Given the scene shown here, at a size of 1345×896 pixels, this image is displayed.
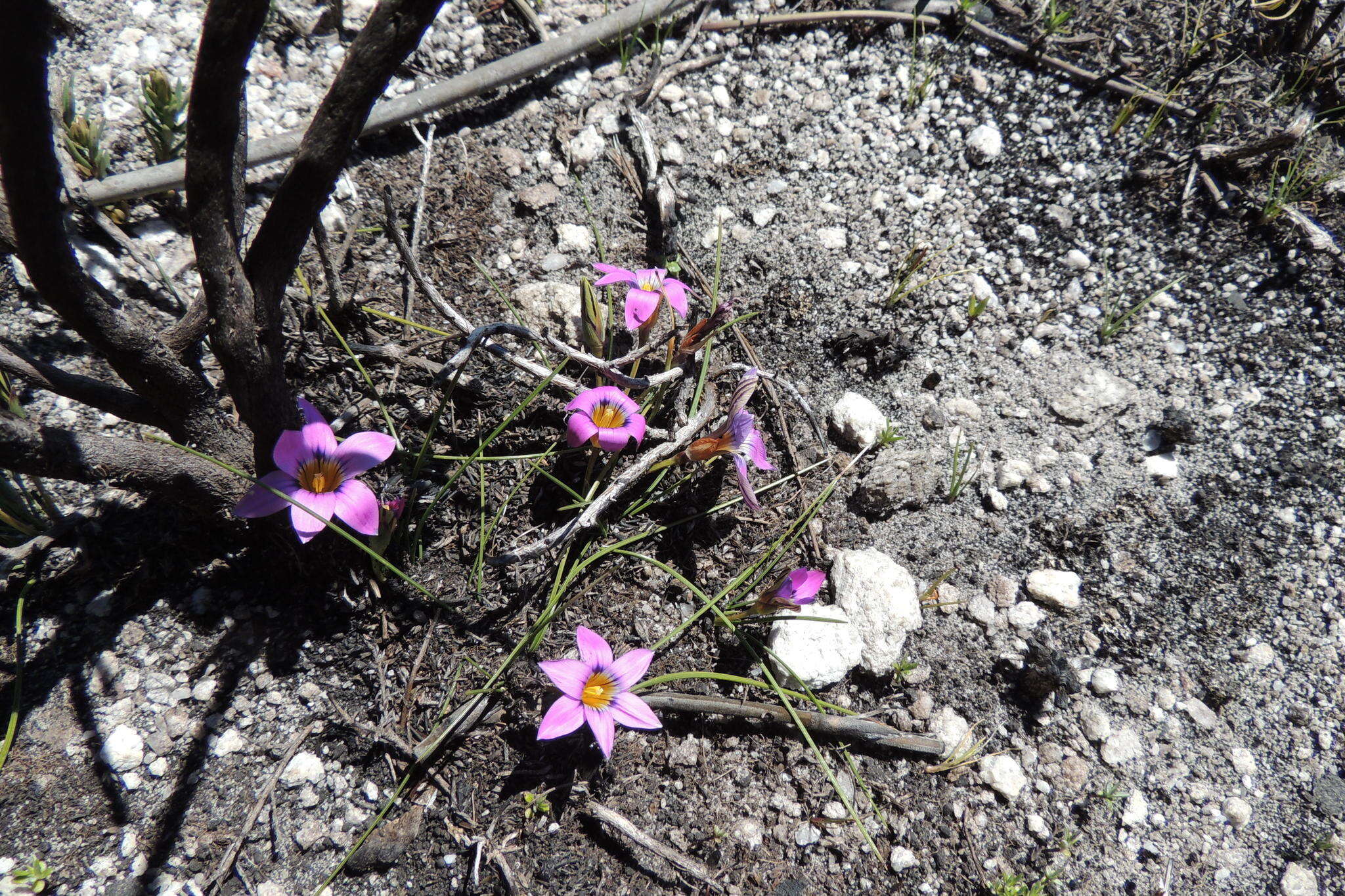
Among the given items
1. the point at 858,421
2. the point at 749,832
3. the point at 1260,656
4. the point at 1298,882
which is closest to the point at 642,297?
the point at 858,421

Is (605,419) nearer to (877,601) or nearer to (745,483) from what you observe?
(745,483)

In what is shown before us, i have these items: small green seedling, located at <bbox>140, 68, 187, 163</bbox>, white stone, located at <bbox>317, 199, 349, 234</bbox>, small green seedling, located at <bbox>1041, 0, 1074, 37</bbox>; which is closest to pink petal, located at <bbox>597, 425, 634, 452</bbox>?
white stone, located at <bbox>317, 199, 349, 234</bbox>

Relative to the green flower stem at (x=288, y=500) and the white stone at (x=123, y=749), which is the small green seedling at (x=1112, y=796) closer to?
the green flower stem at (x=288, y=500)

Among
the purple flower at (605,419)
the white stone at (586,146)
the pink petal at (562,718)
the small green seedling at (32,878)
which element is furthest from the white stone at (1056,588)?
the small green seedling at (32,878)

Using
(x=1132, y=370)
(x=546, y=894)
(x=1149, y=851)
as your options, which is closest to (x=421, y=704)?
(x=546, y=894)

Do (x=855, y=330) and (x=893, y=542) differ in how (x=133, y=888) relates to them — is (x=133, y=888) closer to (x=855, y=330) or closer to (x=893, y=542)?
(x=893, y=542)

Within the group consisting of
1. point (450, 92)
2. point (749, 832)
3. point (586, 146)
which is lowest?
point (749, 832)
